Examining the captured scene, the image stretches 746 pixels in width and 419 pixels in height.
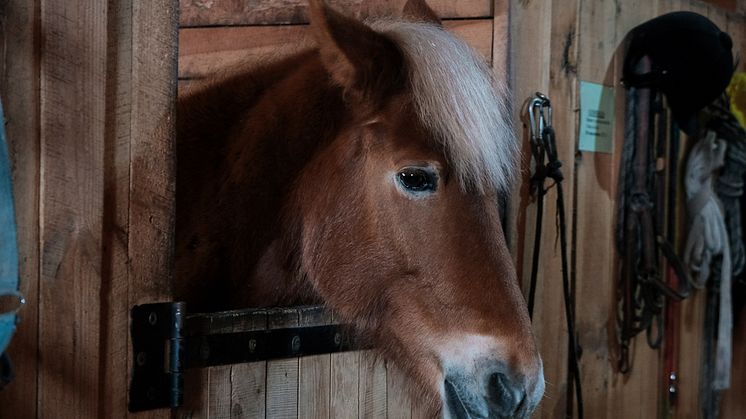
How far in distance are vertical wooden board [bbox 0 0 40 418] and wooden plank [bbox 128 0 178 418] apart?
0.40ft

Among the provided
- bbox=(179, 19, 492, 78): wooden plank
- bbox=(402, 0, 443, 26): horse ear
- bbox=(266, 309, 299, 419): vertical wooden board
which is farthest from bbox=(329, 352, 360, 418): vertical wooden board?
bbox=(179, 19, 492, 78): wooden plank

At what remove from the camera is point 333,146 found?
144cm

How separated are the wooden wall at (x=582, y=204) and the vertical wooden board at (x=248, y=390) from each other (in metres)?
1.02

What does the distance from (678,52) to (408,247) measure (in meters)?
1.56

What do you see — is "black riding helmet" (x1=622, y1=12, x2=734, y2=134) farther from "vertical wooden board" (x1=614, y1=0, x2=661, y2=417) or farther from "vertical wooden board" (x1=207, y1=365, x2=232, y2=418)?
"vertical wooden board" (x1=207, y1=365, x2=232, y2=418)

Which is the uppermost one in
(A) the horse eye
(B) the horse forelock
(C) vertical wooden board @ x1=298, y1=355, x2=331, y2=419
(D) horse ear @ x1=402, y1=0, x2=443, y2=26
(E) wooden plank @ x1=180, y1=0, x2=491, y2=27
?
(E) wooden plank @ x1=180, y1=0, x2=491, y2=27

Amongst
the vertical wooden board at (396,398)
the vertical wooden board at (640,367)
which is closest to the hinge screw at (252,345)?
the vertical wooden board at (396,398)

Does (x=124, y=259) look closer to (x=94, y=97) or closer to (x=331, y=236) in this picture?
(x=94, y=97)

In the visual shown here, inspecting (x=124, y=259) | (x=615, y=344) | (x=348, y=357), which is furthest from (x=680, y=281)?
(x=124, y=259)

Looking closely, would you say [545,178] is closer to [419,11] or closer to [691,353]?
[419,11]

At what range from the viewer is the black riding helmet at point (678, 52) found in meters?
2.42

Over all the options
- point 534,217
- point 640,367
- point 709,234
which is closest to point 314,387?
point 534,217

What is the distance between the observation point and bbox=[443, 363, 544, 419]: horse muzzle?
121 centimetres

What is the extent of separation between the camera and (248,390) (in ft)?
3.92
